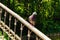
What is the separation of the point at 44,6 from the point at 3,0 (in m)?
1.61

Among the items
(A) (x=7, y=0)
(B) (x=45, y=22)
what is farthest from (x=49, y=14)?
(A) (x=7, y=0)

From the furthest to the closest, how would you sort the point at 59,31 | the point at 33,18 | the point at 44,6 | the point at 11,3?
the point at 59,31
the point at 44,6
the point at 11,3
the point at 33,18

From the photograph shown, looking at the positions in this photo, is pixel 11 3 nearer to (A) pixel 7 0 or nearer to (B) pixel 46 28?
(A) pixel 7 0

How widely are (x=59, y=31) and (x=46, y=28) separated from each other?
0.98m

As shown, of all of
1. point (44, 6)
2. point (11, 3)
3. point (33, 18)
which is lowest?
point (33, 18)

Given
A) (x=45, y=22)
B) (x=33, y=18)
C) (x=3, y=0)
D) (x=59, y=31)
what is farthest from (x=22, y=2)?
(x=33, y=18)

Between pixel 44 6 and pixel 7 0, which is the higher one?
pixel 44 6

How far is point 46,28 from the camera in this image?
9297 mm

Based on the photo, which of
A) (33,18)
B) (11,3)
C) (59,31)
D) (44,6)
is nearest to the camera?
(33,18)

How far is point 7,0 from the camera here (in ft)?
27.7

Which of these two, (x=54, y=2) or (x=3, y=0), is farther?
(x=54, y=2)

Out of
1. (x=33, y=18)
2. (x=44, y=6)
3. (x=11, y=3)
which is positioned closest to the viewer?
(x=33, y=18)

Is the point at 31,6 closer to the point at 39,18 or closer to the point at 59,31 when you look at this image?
the point at 39,18

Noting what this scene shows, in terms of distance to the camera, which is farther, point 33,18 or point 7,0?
point 7,0
